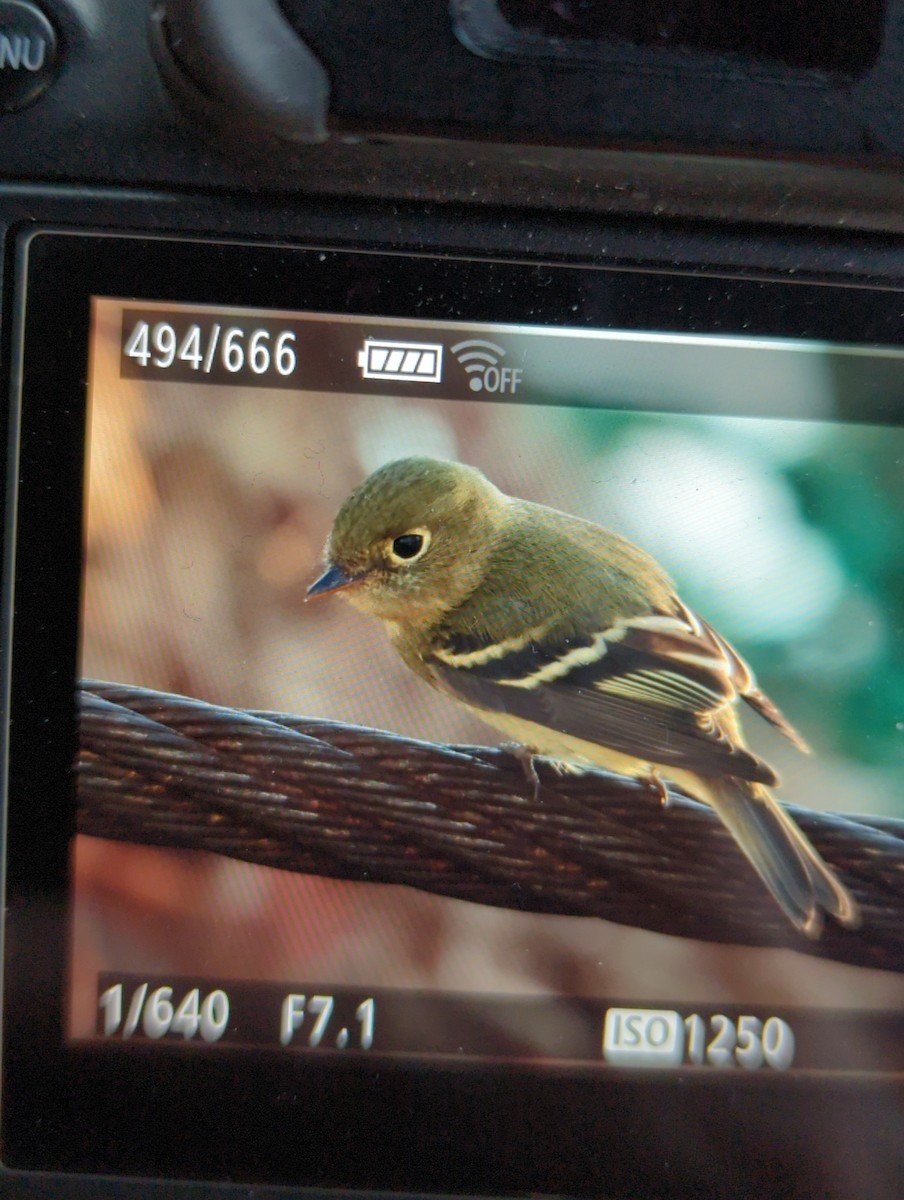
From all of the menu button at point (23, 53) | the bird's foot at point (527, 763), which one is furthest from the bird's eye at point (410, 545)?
the menu button at point (23, 53)

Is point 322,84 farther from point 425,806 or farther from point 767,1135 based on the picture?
point 767,1135

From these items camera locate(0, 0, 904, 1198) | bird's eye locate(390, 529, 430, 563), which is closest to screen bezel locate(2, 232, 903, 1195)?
camera locate(0, 0, 904, 1198)

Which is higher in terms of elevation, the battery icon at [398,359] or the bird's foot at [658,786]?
the battery icon at [398,359]

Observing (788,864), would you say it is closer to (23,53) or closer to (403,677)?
(403,677)

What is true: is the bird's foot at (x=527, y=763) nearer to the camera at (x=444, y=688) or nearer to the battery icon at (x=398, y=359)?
the camera at (x=444, y=688)

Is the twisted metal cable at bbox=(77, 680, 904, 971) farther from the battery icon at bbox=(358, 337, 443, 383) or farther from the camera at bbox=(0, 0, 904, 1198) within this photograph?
the battery icon at bbox=(358, 337, 443, 383)

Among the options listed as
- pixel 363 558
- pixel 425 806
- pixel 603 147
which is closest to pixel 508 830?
→ pixel 425 806

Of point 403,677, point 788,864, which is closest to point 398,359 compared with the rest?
point 403,677
